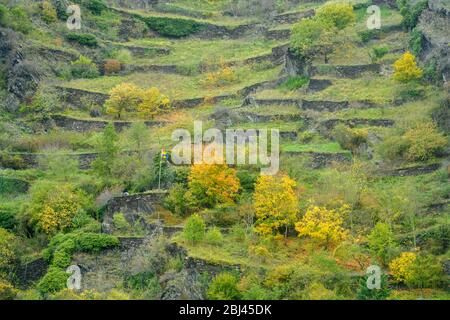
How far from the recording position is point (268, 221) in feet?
170

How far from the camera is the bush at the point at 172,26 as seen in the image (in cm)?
8262

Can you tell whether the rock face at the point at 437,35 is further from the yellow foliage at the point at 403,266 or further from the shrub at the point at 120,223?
the shrub at the point at 120,223

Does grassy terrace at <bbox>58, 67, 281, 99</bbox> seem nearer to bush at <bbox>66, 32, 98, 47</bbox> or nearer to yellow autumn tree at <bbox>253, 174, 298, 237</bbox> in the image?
bush at <bbox>66, 32, 98, 47</bbox>

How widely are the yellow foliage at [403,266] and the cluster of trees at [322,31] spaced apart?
24.4 m

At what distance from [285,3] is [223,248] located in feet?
123

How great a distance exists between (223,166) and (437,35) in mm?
20027

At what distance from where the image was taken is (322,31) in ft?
233

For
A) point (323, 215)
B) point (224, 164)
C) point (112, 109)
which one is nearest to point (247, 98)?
point (112, 109)

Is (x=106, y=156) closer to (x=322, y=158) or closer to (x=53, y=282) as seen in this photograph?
(x=53, y=282)

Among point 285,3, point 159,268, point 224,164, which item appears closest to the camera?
point 159,268

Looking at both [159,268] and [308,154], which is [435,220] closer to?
[308,154]

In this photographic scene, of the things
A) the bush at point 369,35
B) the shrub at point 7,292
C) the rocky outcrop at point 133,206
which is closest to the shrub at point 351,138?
the rocky outcrop at point 133,206

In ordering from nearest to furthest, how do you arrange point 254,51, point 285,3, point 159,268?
point 159,268
point 254,51
point 285,3

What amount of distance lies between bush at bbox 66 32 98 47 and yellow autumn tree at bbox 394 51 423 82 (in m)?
23.1
